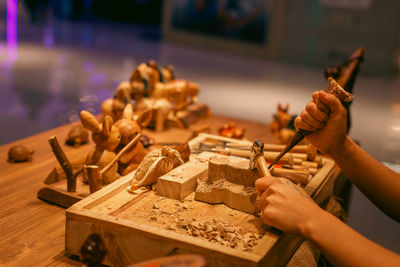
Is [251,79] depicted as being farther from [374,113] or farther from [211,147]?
[211,147]

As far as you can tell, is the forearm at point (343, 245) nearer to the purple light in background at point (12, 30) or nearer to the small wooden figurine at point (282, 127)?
the small wooden figurine at point (282, 127)

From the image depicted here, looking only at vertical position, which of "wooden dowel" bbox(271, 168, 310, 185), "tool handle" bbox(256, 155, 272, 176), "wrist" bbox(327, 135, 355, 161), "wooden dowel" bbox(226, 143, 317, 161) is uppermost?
"wrist" bbox(327, 135, 355, 161)

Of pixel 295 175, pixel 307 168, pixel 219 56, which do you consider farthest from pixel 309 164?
pixel 219 56

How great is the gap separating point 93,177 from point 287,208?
1.63 ft

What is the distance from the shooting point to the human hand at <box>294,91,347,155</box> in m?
1.13

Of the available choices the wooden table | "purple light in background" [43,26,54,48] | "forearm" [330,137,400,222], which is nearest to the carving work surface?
"forearm" [330,137,400,222]

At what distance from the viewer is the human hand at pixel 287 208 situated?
0.95 m

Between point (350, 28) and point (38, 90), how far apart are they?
3.69 m

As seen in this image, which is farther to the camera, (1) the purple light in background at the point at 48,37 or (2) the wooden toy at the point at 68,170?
(1) the purple light in background at the point at 48,37

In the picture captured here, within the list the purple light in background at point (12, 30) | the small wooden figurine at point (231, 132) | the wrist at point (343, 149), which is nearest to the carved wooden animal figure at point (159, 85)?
the small wooden figurine at point (231, 132)

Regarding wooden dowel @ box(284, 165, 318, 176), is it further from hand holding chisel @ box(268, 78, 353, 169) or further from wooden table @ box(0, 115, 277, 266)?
wooden table @ box(0, 115, 277, 266)

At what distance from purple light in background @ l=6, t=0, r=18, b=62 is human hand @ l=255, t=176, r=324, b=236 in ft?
13.0

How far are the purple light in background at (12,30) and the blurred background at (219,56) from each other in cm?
2

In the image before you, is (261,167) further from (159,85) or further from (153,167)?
(159,85)
